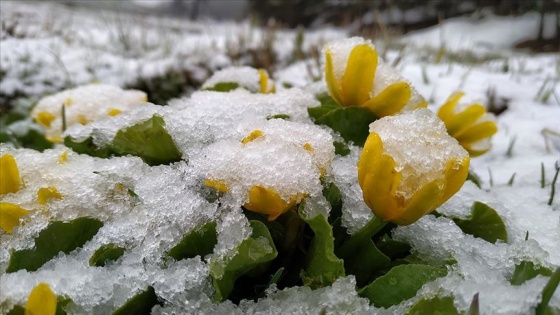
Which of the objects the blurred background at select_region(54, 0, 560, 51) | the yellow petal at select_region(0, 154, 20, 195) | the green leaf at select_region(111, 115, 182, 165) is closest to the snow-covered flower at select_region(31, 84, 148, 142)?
the green leaf at select_region(111, 115, 182, 165)

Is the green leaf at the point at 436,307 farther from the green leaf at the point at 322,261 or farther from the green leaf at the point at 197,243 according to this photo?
the green leaf at the point at 197,243

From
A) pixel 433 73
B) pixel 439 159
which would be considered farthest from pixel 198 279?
pixel 433 73

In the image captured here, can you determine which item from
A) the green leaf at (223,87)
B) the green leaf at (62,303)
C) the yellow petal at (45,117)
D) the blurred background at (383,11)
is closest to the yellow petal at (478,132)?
the green leaf at (223,87)

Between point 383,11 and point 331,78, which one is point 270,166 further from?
point 383,11

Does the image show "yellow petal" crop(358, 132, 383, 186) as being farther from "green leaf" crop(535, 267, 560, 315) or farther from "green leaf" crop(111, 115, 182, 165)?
"green leaf" crop(111, 115, 182, 165)

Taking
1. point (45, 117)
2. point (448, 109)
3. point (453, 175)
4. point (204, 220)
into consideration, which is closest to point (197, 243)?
point (204, 220)
